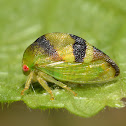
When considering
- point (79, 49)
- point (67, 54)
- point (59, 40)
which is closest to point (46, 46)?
point (59, 40)

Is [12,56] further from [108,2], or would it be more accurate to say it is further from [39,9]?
[108,2]

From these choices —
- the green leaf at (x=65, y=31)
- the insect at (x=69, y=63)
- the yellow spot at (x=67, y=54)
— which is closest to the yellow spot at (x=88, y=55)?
the insect at (x=69, y=63)

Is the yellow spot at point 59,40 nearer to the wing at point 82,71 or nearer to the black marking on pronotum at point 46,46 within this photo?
the black marking on pronotum at point 46,46

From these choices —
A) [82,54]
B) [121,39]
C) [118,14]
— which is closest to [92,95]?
[82,54]

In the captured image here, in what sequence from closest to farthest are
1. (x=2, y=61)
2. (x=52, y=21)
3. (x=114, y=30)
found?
1. (x=2, y=61)
2. (x=114, y=30)
3. (x=52, y=21)

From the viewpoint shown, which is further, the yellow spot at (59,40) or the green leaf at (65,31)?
the yellow spot at (59,40)

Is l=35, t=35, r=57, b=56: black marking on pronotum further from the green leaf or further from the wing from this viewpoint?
the green leaf

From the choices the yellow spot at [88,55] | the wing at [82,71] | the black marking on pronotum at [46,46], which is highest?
the black marking on pronotum at [46,46]
